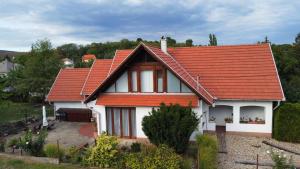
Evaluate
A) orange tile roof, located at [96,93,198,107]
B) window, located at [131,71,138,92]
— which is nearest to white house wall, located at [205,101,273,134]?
orange tile roof, located at [96,93,198,107]

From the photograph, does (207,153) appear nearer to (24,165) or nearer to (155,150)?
(155,150)

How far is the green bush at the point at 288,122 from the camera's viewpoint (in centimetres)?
1781

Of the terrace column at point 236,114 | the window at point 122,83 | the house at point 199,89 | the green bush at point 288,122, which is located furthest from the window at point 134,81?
the green bush at point 288,122

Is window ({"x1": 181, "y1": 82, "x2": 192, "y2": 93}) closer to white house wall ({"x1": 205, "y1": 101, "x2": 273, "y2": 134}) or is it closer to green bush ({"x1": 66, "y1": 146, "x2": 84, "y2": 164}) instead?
white house wall ({"x1": 205, "y1": 101, "x2": 273, "y2": 134})

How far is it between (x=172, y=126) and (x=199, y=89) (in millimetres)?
5944

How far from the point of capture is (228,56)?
869 inches

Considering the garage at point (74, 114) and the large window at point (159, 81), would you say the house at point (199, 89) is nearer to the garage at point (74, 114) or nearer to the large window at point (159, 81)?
the large window at point (159, 81)

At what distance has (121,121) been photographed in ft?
62.1

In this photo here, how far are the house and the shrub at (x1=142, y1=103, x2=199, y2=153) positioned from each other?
2.90 metres

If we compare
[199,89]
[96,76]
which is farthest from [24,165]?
[96,76]

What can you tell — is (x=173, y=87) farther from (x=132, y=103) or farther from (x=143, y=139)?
(x=143, y=139)

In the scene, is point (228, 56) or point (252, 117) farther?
point (228, 56)

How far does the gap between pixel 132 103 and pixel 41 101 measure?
2766 centimetres

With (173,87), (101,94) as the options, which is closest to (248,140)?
(173,87)
